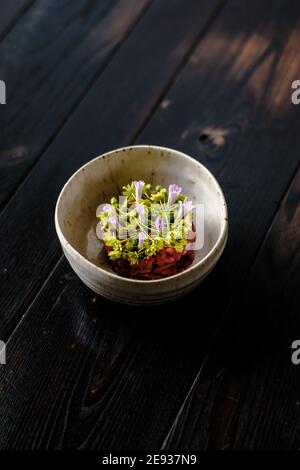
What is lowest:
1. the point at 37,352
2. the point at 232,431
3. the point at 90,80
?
the point at 232,431

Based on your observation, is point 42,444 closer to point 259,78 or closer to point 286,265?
point 286,265

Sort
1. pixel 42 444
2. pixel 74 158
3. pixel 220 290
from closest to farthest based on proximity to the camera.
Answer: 1. pixel 42 444
2. pixel 220 290
3. pixel 74 158

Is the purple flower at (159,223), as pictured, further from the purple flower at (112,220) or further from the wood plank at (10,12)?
the wood plank at (10,12)

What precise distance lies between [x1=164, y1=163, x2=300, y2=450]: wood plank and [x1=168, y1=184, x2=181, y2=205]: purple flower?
0.16 m

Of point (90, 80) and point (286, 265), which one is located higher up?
point (90, 80)

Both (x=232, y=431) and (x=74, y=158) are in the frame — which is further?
(x=74, y=158)

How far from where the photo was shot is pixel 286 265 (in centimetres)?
78

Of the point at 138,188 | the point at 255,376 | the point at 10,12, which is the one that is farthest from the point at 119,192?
the point at 10,12

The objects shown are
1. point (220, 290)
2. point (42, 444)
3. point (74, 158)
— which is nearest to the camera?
point (42, 444)

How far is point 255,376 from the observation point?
0.69 meters

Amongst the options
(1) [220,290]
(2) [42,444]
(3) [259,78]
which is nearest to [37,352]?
(2) [42,444]

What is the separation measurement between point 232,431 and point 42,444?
217 mm

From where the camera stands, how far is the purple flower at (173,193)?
0.70 metres

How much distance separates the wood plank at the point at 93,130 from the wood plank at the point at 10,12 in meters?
0.22
